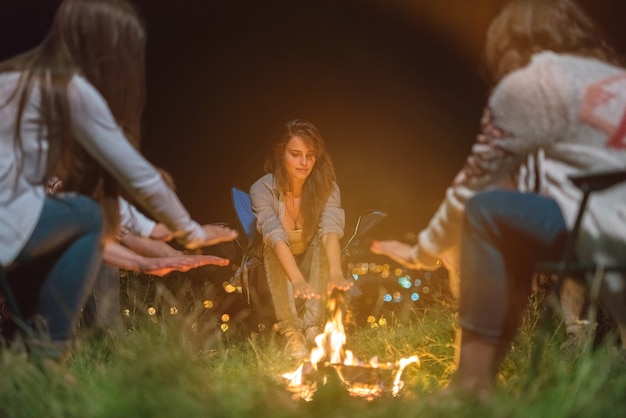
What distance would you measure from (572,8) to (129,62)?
1577 millimetres

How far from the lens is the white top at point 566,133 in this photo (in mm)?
2133

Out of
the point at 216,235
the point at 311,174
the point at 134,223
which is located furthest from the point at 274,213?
the point at 216,235

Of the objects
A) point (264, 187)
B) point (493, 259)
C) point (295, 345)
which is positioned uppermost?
point (493, 259)

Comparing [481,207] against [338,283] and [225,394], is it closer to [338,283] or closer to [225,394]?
[225,394]

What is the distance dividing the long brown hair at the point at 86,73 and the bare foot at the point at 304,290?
1.66m

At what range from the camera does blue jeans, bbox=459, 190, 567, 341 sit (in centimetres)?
220

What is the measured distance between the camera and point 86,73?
100 inches

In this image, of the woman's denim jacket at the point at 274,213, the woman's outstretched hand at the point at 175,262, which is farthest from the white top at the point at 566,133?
the woman's denim jacket at the point at 274,213

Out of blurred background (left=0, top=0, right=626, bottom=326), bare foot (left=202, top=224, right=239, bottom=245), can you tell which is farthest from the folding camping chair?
blurred background (left=0, top=0, right=626, bottom=326)

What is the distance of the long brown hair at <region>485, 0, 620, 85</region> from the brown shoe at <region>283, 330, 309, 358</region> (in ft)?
7.30

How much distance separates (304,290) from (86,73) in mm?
2072

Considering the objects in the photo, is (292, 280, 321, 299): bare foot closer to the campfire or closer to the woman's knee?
the campfire

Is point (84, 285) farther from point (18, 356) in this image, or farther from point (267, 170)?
point (267, 170)

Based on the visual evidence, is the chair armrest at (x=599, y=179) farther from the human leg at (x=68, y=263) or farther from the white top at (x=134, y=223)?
the white top at (x=134, y=223)
